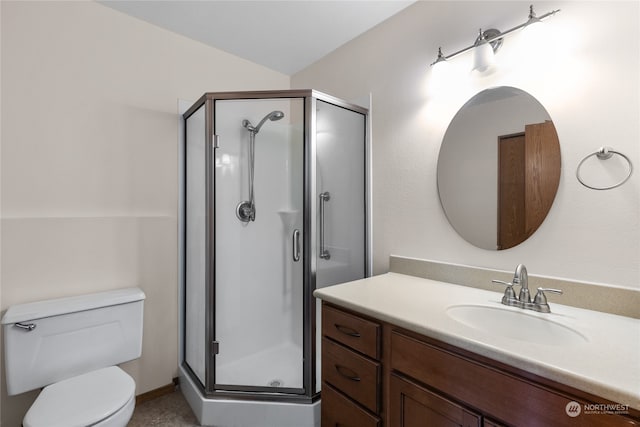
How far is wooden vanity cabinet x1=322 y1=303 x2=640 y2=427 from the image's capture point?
788 millimetres

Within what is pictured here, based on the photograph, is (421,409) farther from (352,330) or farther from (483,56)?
(483,56)

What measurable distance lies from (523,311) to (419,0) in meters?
1.75

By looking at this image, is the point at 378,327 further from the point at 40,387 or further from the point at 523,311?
the point at 40,387

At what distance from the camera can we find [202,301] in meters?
1.94

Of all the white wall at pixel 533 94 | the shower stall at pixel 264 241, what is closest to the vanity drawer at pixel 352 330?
the shower stall at pixel 264 241

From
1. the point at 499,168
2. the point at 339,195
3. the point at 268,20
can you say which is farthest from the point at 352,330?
the point at 268,20

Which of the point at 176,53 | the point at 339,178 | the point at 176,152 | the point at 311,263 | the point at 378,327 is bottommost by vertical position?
the point at 378,327

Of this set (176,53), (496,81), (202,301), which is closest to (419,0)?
(496,81)

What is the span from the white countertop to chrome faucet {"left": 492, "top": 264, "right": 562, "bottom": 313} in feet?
0.11

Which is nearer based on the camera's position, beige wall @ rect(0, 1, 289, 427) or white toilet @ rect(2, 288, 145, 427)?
white toilet @ rect(2, 288, 145, 427)

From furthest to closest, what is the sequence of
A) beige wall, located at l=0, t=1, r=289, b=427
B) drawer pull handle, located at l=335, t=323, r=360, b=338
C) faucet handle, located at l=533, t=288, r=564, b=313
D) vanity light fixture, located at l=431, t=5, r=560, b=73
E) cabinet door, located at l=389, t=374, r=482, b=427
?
beige wall, located at l=0, t=1, r=289, b=427
vanity light fixture, located at l=431, t=5, r=560, b=73
drawer pull handle, located at l=335, t=323, r=360, b=338
faucet handle, located at l=533, t=288, r=564, b=313
cabinet door, located at l=389, t=374, r=482, b=427

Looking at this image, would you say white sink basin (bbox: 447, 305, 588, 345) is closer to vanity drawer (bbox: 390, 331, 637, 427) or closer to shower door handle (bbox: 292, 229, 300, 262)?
vanity drawer (bbox: 390, 331, 637, 427)

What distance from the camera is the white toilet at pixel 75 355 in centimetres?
131
